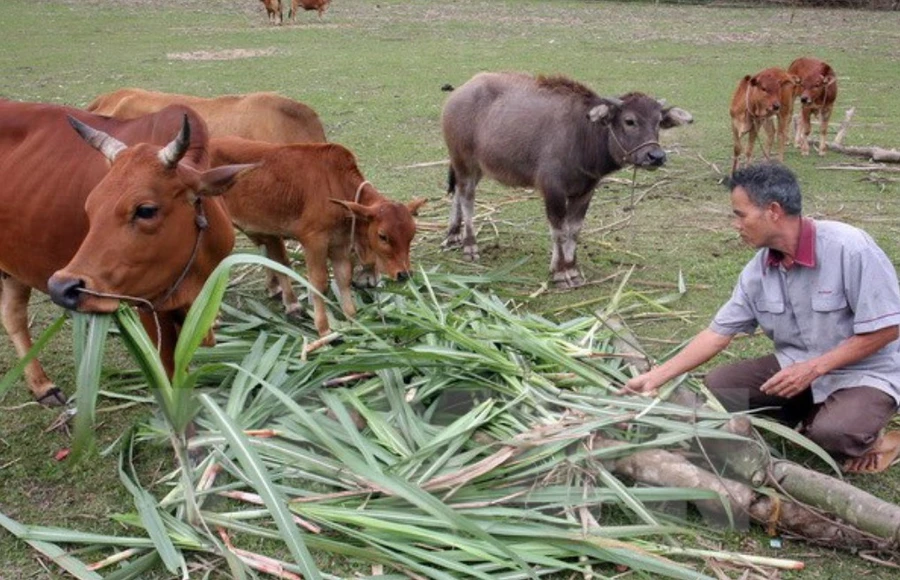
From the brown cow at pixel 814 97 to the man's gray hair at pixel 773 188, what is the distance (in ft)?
27.2

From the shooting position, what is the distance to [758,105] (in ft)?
36.1

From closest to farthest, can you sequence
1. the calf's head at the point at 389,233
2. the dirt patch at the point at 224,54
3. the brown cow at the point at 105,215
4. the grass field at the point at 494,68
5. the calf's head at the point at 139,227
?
the calf's head at the point at 139,227 → the brown cow at the point at 105,215 → the grass field at the point at 494,68 → the calf's head at the point at 389,233 → the dirt patch at the point at 224,54

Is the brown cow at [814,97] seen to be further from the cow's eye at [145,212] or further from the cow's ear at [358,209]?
the cow's eye at [145,212]

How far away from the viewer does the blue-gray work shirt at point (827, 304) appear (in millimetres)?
4367

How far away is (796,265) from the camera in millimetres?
4531

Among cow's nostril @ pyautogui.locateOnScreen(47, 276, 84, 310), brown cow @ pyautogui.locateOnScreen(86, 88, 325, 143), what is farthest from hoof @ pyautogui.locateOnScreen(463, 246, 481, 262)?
cow's nostril @ pyautogui.locateOnScreen(47, 276, 84, 310)

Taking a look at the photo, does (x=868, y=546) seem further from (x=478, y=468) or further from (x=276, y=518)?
(x=276, y=518)

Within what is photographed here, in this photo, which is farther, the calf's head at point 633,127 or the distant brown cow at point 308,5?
the distant brown cow at point 308,5

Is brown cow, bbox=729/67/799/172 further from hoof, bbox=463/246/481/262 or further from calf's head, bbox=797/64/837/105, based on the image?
hoof, bbox=463/246/481/262

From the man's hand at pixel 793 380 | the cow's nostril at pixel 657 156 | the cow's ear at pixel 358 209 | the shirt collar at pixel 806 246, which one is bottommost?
the man's hand at pixel 793 380

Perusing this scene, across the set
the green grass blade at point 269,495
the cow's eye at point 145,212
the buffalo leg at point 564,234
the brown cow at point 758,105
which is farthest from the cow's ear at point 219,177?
the brown cow at point 758,105

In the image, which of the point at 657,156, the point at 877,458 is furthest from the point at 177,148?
the point at 657,156

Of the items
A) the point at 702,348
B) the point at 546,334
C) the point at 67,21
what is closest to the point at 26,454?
the point at 546,334

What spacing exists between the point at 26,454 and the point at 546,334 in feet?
9.47
